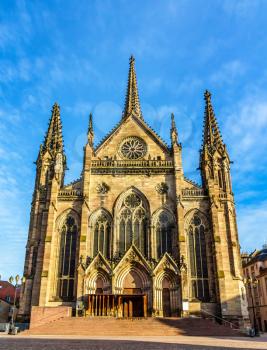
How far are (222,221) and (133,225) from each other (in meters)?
9.72

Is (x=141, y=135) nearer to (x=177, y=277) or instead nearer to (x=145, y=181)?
(x=145, y=181)

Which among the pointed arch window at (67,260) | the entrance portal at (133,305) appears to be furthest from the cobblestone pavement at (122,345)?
the pointed arch window at (67,260)

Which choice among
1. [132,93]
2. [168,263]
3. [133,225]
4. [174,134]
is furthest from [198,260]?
[132,93]

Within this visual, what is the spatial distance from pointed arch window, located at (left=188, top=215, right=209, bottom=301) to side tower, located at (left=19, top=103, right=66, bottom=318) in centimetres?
1499

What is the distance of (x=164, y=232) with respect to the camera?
3778cm

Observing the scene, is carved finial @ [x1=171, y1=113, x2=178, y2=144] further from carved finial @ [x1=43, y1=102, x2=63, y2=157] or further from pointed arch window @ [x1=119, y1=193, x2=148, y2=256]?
carved finial @ [x1=43, y1=102, x2=63, y2=157]

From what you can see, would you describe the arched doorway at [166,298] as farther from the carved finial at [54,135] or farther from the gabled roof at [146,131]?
the carved finial at [54,135]

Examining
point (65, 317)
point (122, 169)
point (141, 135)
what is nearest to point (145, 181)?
point (122, 169)

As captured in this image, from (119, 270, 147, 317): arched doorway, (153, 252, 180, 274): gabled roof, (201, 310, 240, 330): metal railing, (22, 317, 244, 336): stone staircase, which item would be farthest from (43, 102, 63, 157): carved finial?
(201, 310, 240, 330): metal railing

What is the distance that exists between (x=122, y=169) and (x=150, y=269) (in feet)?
39.7

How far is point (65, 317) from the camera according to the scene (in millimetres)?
29656

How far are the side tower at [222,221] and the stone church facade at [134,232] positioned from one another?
0.10 metres

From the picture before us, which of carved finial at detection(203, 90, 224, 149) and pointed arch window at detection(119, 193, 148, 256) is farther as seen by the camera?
carved finial at detection(203, 90, 224, 149)

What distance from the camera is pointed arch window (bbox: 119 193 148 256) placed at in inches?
1474
